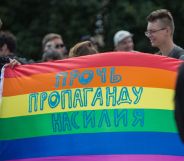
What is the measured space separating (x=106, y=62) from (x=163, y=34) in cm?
68

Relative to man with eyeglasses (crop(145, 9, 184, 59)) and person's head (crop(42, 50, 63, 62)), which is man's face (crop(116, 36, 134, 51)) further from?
man with eyeglasses (crop(145, 9, 184, 59))

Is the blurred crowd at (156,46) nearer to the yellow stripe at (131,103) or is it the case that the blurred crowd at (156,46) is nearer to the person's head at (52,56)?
the person's head at (52,56)

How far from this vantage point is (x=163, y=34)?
22.5 feet

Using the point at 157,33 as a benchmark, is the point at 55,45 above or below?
above

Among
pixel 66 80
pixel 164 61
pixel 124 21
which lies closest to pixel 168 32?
pixel 164 61

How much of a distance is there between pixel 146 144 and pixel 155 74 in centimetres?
56

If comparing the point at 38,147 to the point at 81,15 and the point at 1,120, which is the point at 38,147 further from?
the point at 81,15

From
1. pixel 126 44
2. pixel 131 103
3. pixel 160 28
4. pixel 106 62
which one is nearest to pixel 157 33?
pixel 160 28

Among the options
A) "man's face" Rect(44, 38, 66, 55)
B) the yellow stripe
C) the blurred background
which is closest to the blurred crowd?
"man's face" Rect(44, 38, 66, 55)

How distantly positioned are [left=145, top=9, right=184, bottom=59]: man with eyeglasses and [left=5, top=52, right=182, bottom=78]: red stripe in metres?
0.39

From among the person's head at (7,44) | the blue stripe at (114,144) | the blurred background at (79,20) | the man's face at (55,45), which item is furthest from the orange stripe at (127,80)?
the blurred background at (79,20)

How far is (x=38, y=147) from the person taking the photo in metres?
6.49

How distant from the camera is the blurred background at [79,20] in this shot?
12.1 metres

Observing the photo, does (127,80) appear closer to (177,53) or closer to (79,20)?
(177,53)
